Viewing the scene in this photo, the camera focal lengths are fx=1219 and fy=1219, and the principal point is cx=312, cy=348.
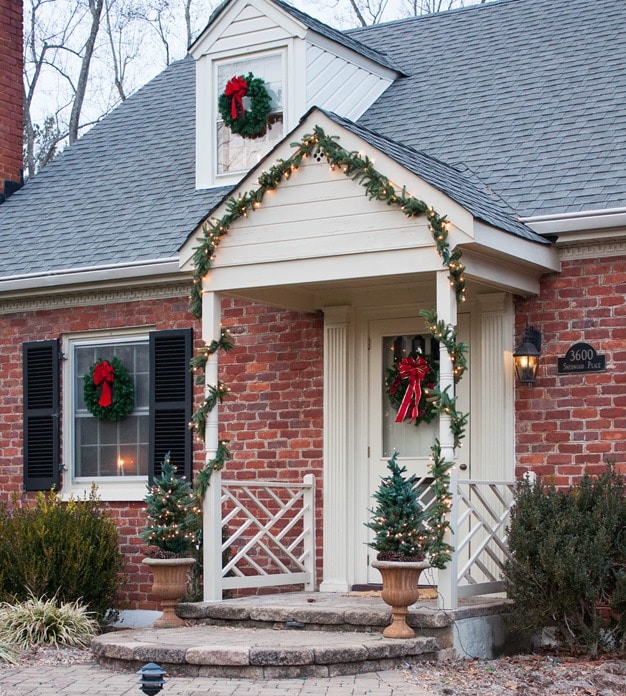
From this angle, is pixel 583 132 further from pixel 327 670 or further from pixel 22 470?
pixel 22 470

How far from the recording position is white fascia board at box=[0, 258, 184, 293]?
10.9 m

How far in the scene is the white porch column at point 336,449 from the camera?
10.2 metres

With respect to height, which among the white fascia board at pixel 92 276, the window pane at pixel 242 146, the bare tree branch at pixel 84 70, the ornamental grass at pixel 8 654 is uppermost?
the bare tree branch at pixel 84 70

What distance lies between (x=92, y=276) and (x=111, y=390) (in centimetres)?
108

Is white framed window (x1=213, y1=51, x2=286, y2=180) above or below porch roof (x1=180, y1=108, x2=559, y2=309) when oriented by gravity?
above

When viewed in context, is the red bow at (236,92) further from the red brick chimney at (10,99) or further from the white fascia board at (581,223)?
the white fascia board at (581,223)

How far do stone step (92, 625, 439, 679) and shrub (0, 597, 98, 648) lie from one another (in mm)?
1108

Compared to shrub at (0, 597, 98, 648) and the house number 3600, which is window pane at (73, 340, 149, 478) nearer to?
shrub at (0, 597, 98, 648)

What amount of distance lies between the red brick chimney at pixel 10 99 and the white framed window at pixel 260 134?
9.46 ft

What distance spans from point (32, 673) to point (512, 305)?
447cm

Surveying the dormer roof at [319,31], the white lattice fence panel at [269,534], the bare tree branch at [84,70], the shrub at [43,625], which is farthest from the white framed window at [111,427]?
the bare tree branch at [84,70]

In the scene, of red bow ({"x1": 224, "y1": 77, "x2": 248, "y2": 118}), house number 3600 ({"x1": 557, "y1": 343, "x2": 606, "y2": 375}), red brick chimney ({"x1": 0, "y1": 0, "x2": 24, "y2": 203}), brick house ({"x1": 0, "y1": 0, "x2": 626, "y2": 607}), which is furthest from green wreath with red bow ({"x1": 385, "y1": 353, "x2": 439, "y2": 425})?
red brick chimney ({"x1": 0, "y1": 0, "x2": 24, "y2": 203})

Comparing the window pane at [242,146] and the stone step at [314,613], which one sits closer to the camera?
the stone step at [314,613]

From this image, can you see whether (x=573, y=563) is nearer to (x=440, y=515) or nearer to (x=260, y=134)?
(x=440, y=515)
